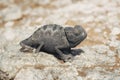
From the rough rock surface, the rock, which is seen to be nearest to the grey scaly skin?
the rough rock surface

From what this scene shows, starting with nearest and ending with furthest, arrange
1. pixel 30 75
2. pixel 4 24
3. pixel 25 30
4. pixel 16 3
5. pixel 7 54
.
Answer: pixel 30 75 → pixel 7 54 → pixel 25 30 → pixel 4 24 → pixel 16 3

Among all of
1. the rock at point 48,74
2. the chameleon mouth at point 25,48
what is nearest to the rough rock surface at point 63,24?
the rock at point 48,74

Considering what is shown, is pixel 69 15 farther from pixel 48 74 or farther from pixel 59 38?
pixel 48 74

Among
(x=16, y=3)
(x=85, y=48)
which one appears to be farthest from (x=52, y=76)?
(x=16, y=3)

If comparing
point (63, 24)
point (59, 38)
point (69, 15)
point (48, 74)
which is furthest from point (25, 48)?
point (69, 15)

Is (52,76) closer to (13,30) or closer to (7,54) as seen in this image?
(7,54)

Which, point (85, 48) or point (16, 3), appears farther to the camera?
point (16, 3)

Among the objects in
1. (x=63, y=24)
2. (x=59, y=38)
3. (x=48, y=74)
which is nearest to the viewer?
(x=48, y=74)

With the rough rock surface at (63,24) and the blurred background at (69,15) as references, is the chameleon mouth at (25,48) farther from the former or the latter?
the blurred background at (69,15)

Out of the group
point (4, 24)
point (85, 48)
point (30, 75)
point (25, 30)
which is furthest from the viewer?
point (4, 24)
